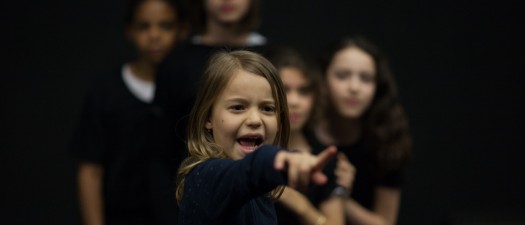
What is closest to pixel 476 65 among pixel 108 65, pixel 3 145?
pixel 108 65

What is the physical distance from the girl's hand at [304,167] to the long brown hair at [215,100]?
0.42 meters

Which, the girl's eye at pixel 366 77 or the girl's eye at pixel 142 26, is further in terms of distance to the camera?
the girl's eye at pixel 142 26

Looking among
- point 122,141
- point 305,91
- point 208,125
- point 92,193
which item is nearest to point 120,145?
point 122,141

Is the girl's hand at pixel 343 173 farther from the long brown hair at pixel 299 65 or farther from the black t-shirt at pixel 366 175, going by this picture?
the black t-shirt at pixel 366 175

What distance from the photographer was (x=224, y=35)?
3.18 meters

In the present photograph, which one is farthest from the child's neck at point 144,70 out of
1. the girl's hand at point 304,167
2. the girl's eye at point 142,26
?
the girl's hand at point 304,167

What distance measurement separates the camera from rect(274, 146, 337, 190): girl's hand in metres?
1.49

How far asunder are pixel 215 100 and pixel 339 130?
1.42m

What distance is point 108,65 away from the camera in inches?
169

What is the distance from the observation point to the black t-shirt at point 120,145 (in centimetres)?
331

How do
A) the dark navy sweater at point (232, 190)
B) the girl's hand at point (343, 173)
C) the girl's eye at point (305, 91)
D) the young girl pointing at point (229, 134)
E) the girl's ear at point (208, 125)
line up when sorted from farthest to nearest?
→ the girl's eye at point (305, 91)
the girl's hand at point (343, 173)
the girl's ear at point (208, 125)
the young girl pointing at point (229, 134)
the dark navy sweater at point (232, 190)

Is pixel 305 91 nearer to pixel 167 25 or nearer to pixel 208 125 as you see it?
pixel 167 25

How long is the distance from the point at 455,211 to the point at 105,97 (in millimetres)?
1751

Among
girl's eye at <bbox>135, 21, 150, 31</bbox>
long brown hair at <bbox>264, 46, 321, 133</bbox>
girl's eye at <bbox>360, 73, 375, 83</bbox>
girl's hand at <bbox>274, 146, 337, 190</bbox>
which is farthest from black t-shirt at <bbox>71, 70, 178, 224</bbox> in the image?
girl's hand at <bbox>274, 146, 337, 190</bbox>
